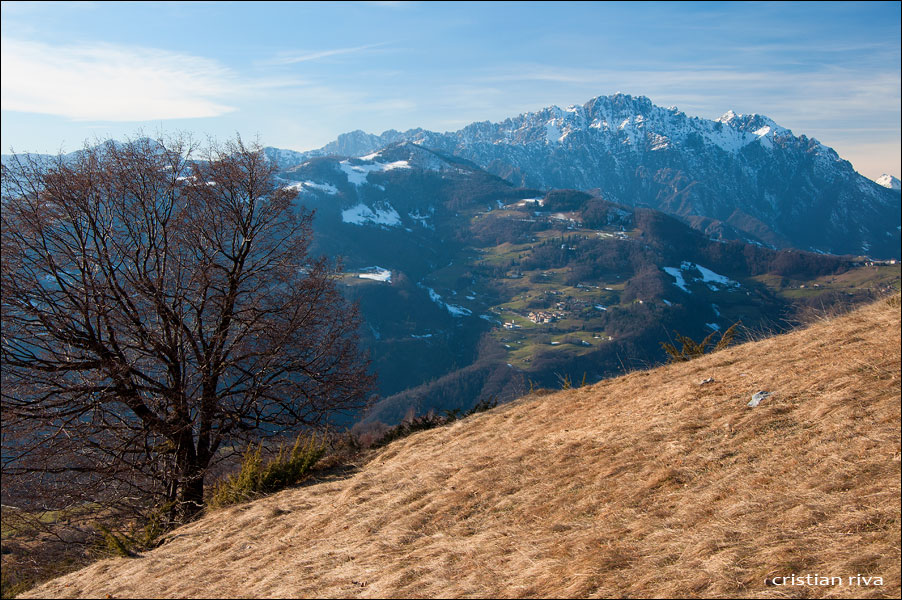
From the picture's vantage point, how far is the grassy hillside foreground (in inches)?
203

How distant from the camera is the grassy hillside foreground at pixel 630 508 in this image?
5.16 metres

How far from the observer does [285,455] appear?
12.9 meters

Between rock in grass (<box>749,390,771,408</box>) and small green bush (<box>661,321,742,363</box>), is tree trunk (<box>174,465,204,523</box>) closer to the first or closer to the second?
rock in grass (<box>749,390,771,408</box>)

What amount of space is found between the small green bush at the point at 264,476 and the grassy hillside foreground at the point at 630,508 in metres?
0.59

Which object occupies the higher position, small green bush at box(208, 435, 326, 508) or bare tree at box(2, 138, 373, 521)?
bare tree at box(2, 138, 373, 521)

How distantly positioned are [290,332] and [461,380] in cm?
18682

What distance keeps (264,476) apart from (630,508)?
8.36 meters

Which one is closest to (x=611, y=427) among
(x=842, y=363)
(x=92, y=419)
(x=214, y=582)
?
(x=842, y=363)

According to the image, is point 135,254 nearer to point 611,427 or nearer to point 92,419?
point 92,419

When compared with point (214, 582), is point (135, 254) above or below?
above

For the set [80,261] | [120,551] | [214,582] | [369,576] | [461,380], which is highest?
[80,261]

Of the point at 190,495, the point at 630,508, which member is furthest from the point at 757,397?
the point at 190,495

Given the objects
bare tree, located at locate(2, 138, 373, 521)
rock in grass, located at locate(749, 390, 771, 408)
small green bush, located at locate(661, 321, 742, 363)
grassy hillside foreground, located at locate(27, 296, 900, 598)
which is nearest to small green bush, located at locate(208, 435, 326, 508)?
grassy hillside foreground, located at locate(27, 296, 900, 598)

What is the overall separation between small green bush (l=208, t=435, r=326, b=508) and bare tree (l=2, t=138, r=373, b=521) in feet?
4.01
